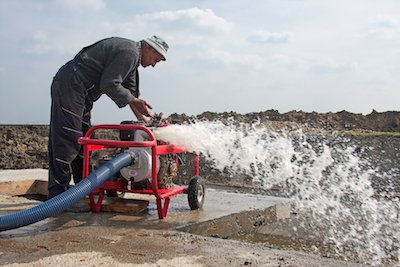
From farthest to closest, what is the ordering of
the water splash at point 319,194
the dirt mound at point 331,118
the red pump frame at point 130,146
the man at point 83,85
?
the dirt mound at point 331,118
the water splash at point 319,194
the man at point 83,85
the red pump frame at point 130,146

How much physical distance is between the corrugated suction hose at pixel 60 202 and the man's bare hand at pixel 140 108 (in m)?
0.71

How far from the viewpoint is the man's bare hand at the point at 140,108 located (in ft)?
15.6

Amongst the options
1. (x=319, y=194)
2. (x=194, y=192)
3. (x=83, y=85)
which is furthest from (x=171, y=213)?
(x=319, y=194)

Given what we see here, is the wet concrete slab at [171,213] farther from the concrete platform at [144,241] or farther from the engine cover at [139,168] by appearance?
the engine cover at [139,168]

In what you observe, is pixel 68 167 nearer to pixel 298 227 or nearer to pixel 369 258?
pixel 298 227

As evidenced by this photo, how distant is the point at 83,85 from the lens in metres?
4.72

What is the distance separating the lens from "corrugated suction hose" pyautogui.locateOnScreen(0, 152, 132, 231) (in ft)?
12.1

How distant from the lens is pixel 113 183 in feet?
15.0

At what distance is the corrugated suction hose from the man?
26.8 inches

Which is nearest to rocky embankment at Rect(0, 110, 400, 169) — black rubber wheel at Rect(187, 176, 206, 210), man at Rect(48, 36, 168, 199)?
man at Rect(48, 36, 168, 199)

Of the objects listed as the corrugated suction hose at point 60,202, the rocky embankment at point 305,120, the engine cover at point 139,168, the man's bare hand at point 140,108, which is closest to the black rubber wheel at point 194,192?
the engine cover at point 139,168

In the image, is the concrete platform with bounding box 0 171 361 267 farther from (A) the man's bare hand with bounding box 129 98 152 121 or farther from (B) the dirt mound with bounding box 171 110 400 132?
(B) the dirt mound with bounding box 171 110 400 132

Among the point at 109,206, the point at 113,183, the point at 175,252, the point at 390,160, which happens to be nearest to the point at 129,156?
the point at 113,183

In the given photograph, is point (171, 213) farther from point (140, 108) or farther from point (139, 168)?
point (140, 108)
